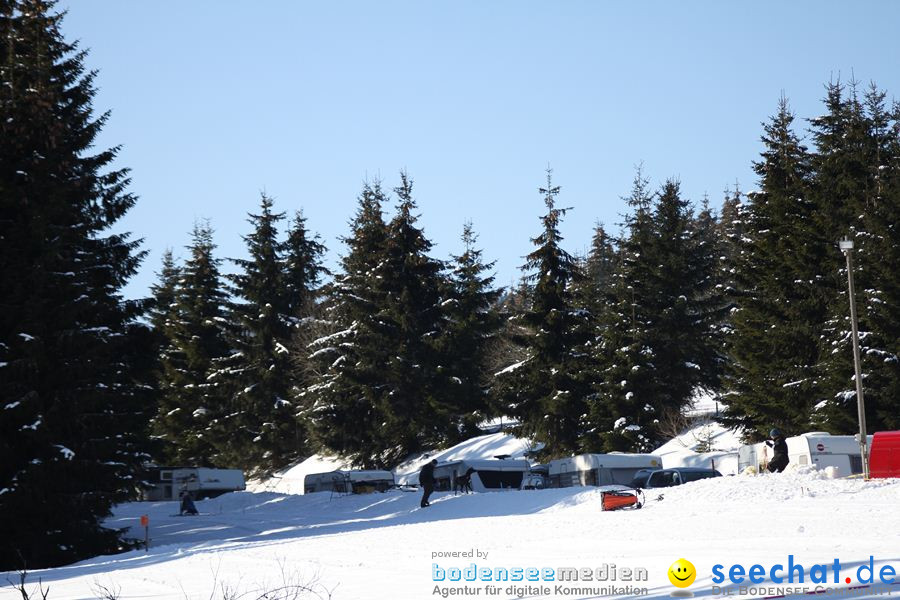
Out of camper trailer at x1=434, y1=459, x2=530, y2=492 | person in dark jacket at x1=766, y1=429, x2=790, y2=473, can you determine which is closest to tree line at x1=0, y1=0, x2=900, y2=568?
camper trailer at x1=434, y1=459, x2=530, y2=492

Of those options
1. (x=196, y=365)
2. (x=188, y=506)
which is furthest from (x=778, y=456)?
(x=196, y=365)

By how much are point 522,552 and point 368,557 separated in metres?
3.31

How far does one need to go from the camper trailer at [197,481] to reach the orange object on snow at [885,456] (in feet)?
131

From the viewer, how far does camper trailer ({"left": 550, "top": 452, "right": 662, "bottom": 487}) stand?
120ft

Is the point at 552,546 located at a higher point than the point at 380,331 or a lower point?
lower

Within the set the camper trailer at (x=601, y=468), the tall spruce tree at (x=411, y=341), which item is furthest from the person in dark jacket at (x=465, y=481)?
the tall spruce tree at (x=411, y=341)

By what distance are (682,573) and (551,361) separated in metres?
40.8

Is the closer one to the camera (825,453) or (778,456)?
(778,456)

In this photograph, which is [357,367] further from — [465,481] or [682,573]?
[682,573]

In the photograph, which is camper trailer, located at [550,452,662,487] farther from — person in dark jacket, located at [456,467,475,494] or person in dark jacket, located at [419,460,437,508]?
person in dark jacket, located at [419,460,437,508]

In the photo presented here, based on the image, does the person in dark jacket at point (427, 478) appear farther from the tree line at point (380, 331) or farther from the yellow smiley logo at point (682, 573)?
the yellow smiley logo at point (682, 573)

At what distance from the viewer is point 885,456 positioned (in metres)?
25.5

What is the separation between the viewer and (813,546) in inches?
618

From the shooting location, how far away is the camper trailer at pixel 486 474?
42.6 metres
